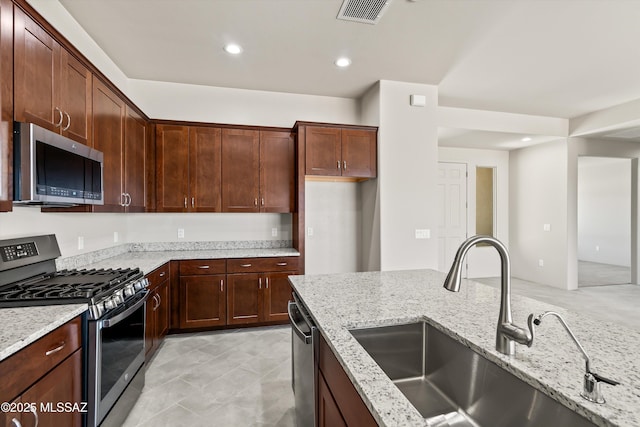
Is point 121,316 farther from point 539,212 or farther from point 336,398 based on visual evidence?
point 539,212

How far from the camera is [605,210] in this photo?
8008 mm

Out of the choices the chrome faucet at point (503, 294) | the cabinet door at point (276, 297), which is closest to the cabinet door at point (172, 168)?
the cabinet door at point (276, 297)

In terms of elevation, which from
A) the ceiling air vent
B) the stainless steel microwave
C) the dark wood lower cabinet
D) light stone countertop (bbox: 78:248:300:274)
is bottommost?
the dark wood lower cabinet

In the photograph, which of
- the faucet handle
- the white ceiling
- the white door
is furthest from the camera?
the white door

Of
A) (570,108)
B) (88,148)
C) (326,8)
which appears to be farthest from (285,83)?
(570,108)

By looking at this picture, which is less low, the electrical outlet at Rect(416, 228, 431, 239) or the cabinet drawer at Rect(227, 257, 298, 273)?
the electrical outlet at Rect(416, 228, 431, 239)

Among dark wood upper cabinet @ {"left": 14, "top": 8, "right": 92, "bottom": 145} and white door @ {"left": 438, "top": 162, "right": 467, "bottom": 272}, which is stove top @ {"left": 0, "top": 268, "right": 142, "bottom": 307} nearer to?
dark wood upper cabinet @ {"left": 14, "top": 8, "right": 92, "bottom": 145}

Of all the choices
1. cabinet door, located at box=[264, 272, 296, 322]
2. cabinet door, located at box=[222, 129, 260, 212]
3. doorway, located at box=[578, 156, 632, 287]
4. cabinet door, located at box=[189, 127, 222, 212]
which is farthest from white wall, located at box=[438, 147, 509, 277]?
cabinet door, located at box=[189, 127, 222, 212]

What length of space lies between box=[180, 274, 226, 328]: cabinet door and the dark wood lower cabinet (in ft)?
7.55

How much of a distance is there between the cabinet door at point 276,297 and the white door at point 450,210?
344 cm

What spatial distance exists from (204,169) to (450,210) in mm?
4462

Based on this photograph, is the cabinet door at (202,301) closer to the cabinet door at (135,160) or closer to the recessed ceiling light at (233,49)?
the cabinet door at (135,160)

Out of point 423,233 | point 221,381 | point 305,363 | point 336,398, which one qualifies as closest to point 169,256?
point 221,381

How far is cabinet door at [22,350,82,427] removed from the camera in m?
1.25
